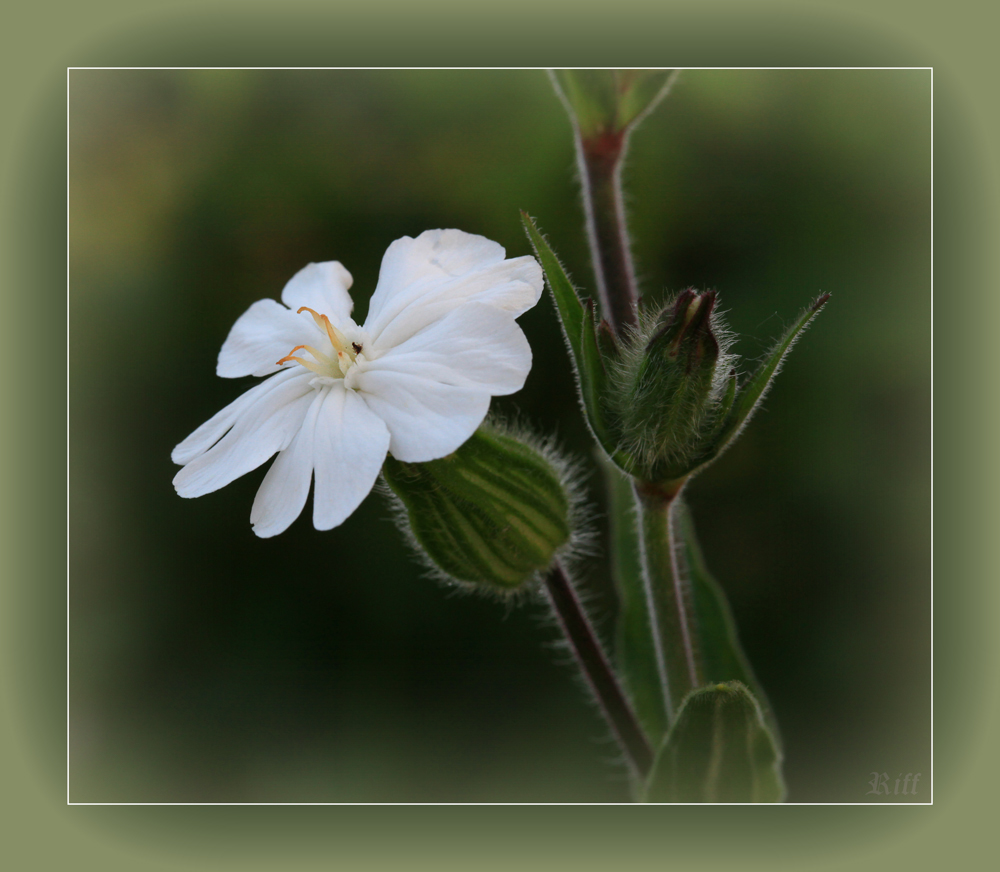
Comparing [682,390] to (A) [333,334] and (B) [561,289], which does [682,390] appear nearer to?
(B) [561,289]

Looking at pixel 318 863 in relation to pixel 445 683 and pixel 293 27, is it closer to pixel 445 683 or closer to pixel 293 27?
pixel 445 683

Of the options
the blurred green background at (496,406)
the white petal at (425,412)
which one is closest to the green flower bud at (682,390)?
the white petal at (425,412)

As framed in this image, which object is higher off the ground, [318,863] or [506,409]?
[506,409]

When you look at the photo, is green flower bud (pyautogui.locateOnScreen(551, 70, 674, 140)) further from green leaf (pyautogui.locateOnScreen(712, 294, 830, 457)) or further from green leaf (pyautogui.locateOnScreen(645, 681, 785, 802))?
green leaf (pyautogui.locateOnScreen(645, 681, 785, 802))

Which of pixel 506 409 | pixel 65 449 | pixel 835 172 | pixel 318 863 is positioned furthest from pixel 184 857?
pixel 835 172

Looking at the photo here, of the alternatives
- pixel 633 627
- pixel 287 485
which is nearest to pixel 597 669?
pixel 633 627
